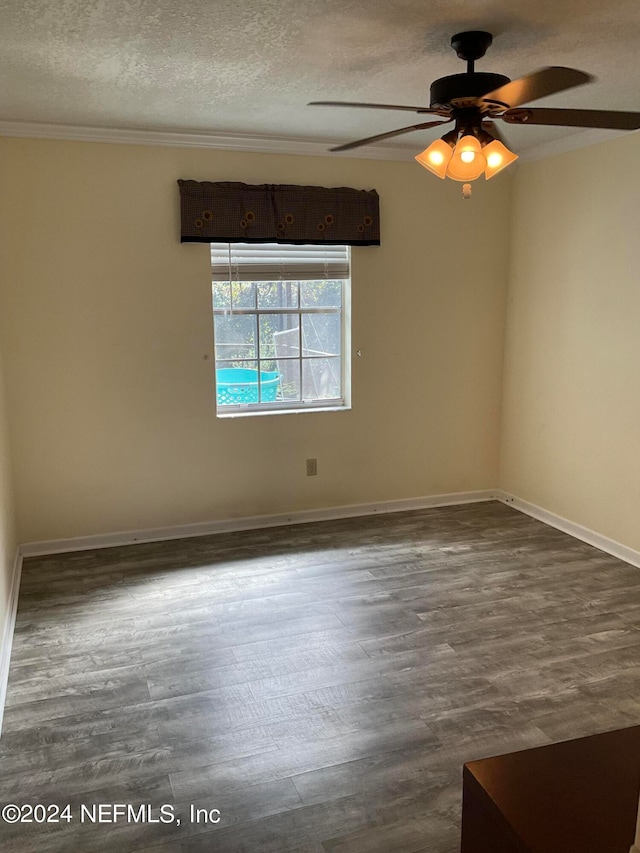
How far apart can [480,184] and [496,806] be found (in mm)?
4171

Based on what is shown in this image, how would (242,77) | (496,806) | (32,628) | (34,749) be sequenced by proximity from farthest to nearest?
(32,628) < (242,77) < (34,749) < (496,806)

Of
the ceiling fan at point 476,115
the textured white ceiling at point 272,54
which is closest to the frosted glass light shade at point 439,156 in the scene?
the ceiling fan at point 476,115

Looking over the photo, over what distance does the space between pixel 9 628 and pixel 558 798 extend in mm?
2527

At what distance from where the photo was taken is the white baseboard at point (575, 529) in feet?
12.7

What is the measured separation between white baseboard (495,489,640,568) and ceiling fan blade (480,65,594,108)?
2683mm

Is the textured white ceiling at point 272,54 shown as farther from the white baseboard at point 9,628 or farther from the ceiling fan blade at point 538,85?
the white baseboard at point 9,628

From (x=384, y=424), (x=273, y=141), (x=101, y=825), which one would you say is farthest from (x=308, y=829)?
(x=273, y=141)

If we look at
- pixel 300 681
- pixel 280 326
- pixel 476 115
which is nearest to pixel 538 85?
pixel 476 115

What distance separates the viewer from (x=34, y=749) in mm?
2283

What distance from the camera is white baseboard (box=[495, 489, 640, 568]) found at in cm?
388

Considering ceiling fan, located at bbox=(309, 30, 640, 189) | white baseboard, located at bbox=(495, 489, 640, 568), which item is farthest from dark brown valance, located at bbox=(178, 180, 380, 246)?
white baseboard, located at bbox=(495, 489, 640, 568)

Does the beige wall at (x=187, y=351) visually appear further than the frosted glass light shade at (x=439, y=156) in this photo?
Yes

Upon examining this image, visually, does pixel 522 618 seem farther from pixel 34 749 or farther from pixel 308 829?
pixel 34 749

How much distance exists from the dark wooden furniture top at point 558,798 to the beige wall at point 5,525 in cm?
211
